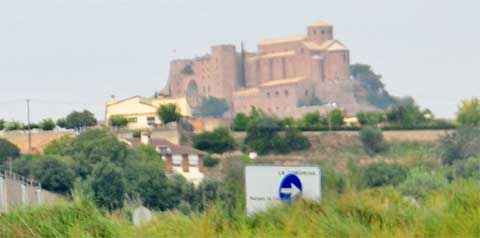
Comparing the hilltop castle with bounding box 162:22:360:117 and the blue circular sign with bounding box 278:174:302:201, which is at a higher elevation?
the hilltop castle with bounding box 162:22:360:117

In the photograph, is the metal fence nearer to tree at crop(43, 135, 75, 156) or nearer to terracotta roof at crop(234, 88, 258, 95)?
tree at crop(43, 135, 75, 156)

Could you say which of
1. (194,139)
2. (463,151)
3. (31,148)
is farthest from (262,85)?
(463,151)

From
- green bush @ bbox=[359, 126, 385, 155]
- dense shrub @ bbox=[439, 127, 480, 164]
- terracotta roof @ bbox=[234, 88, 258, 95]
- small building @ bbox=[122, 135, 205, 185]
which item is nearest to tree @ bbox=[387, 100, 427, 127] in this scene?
green bush @ bbox=[359, 126, 385, 155]

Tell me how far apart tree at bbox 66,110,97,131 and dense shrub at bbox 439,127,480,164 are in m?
20.7

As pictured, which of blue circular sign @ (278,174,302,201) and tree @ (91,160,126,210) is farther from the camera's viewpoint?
tree @ (91,160,126,210)

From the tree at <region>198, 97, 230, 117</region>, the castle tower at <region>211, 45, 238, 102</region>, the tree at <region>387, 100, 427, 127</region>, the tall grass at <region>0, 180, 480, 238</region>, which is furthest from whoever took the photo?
the castle tower at <region>211, 45, 238, 102</region>

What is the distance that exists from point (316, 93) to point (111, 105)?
37.6 m

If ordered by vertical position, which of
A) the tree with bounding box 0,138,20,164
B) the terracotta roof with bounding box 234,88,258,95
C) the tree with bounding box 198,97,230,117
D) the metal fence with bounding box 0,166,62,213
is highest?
the terracotta roof with bounding box 234,88,258,95

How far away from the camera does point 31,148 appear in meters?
70.0

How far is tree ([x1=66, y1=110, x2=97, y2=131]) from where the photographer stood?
7906cm

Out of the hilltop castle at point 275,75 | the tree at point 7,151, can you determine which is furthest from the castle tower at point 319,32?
the tree at point 7,151

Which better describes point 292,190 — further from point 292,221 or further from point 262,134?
point 262,134

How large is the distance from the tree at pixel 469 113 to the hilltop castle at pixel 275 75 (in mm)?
45093

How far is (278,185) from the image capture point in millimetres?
13234
